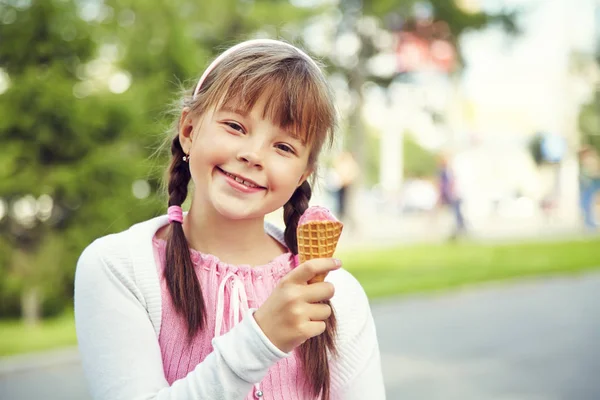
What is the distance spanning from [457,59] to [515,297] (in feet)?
43.9

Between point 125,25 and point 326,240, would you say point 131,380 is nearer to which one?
point 326,240

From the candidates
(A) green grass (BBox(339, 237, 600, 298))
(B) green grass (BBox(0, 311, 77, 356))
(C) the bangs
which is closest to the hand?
(C) the bangs

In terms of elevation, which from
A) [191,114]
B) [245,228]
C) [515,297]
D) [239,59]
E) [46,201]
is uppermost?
[239,59]

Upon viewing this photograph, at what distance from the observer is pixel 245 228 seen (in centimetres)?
169

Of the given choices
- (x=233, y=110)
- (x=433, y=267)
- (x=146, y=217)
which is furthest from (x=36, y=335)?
(x=433, y=267)

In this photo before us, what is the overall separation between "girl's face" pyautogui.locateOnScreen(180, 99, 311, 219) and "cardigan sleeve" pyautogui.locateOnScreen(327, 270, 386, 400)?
24 centimetres

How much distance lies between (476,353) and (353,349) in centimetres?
578

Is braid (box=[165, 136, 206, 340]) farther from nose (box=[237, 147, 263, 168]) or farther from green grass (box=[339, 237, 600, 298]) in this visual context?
green grass (box=[339, 237, 600, 298])

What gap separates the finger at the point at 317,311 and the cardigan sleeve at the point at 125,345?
0.09 metres

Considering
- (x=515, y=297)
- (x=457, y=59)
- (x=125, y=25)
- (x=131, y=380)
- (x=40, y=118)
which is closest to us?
(x=131, y=380)

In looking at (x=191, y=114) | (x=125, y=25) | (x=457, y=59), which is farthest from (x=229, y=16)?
(x=191, y=114)

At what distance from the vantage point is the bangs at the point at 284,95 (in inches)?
62.5

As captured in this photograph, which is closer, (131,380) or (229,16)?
(131,380)

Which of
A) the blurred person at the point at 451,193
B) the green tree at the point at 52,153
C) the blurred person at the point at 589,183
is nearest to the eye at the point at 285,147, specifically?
the green tree at the point at 52,153
